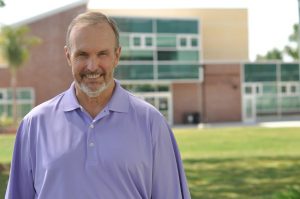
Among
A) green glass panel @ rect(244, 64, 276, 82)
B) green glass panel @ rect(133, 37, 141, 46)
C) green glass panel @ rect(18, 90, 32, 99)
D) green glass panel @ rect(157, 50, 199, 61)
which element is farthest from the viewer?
green glass panel @ rect(244, 64, 276, 82)

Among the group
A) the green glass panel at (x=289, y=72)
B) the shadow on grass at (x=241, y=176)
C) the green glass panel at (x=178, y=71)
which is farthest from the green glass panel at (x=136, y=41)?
the shadow on grass at (x=241, y=176)

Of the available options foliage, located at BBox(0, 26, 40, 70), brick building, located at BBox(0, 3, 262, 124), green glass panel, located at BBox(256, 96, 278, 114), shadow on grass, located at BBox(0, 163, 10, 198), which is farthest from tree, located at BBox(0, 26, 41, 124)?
shadow on grass, located at BBox(0, 163, 10, 198)

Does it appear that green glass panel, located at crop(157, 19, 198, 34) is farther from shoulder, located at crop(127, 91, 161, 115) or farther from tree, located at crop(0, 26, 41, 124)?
shoulder, located at crop(127, 91, 161, 115)

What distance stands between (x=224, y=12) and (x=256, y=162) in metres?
33.1

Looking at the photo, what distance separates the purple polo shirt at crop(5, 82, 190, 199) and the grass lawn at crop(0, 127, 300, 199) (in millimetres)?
6785

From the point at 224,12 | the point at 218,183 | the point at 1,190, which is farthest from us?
the point at 224,12

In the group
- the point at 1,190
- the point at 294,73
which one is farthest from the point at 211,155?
the point at 294,73

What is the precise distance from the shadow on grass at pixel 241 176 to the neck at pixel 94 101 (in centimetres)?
682

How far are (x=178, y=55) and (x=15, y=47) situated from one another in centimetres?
1081

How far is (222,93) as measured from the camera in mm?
41250

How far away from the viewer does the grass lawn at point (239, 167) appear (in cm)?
981

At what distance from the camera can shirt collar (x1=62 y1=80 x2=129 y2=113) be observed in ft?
8.21

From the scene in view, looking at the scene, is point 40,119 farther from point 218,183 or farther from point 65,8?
point 65,8

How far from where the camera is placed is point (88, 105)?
2.54 metres
